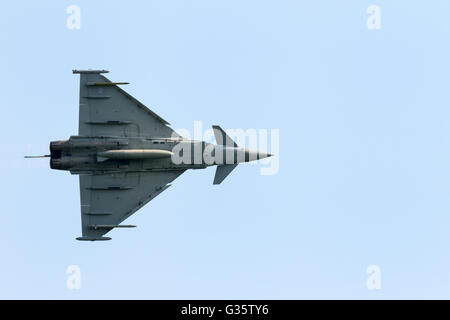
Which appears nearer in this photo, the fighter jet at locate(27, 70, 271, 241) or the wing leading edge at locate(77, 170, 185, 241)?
the fighter jet at locate(27, 70, 271, 241)

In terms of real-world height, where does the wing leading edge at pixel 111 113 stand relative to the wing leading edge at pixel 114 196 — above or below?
above

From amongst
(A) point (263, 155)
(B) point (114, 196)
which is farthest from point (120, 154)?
(A) point (263, 155)

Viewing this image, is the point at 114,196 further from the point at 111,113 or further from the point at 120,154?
the point at 111,113

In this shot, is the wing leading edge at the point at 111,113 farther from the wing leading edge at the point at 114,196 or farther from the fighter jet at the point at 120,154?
the wing leading edge at the point at 114,196

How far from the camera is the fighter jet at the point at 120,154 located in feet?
169

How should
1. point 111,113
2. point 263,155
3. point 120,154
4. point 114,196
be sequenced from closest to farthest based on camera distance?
1. point 120,154
2. point 111,113
3. point 263,155
4. point 114,196

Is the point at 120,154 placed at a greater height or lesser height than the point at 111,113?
lesser

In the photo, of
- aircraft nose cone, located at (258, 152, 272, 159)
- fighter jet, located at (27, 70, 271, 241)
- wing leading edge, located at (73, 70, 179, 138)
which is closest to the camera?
fighter jet, located at (27, 70, 271, 241)

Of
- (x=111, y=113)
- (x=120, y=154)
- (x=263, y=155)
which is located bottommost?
(x=263, y=155)

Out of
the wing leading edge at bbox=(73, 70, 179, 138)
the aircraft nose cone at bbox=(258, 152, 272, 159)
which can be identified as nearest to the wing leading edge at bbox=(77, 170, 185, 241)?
the wing leading edge at bbox=(73, 70, 179, 138)

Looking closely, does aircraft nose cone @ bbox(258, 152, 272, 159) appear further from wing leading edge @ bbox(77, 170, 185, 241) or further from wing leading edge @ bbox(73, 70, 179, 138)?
wing leading edge @ bbox(73, 70, 179, 138)

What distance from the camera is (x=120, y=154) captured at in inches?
2023

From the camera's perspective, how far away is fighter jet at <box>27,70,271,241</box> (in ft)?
169

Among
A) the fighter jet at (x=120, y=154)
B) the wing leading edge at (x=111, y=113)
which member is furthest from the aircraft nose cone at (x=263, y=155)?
the wing leading edge at (x=111, y=113)
